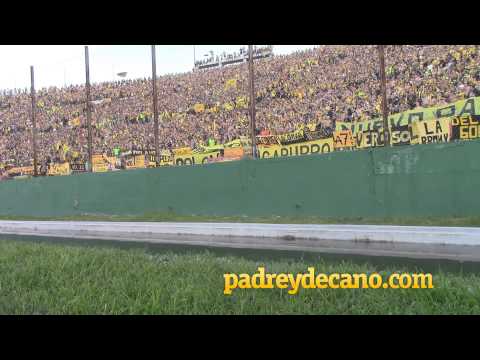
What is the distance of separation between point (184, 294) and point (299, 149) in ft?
47.3

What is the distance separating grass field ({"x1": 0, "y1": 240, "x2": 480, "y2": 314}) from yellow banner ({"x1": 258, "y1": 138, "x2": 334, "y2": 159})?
11931 millimetres

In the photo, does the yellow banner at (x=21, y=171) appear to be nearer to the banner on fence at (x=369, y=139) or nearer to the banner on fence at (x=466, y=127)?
the banner on fence at (x=369, y=139)

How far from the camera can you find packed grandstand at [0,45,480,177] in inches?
723

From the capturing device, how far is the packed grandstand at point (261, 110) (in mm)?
18375

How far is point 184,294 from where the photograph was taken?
472cm

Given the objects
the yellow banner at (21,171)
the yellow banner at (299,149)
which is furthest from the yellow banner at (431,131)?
the yellow banner at (21,171)

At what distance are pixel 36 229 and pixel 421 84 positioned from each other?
16.8m

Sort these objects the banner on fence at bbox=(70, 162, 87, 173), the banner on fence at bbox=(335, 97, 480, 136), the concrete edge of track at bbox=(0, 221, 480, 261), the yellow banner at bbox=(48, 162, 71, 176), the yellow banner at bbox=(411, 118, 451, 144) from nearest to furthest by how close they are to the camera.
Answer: the concrete edge of track at bbox=(0, 221, 480, 261), the yellow banner at bbox=(411, 118, 451, 144), the banner on fence at bbox=(335, 97, 480, 136), the yellow banner at bbox=(48, 162, 71, 176), the banner on fence at bbox=(70, 162, 87, 173)

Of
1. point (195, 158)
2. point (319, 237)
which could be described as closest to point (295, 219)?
point (319, 237)

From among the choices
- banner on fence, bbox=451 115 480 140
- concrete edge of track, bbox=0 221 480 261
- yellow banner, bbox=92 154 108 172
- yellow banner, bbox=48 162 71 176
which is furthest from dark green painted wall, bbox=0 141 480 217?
yellow banner, bbox=48 162 71 176

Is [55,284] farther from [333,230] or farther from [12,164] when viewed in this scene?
[12,164]

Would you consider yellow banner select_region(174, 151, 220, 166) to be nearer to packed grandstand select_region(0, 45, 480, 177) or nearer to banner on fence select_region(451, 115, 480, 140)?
packed grandstand select_region(0, 45, 480, 177)

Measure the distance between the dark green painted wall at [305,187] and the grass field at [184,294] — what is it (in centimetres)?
662
